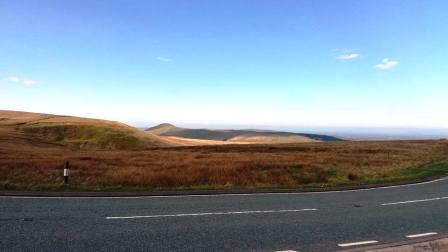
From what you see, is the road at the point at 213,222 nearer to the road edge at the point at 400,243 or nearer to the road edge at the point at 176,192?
the road edge at the point at 400,243

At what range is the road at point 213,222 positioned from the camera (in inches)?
308

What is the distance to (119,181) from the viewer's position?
1806 centimetres

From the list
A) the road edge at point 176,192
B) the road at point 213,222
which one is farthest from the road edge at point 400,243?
the road edge at point 176,192

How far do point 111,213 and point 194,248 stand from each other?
4000 mm

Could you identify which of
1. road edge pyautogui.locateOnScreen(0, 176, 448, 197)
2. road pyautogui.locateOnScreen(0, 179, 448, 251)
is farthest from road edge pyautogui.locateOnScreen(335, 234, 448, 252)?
road edge pyautogui.locateOnScreen(0, 176, 448, 197)

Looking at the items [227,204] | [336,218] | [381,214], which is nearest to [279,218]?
[336,218]

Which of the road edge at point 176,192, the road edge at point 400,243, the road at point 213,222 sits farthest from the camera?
the road edge at point 176,192

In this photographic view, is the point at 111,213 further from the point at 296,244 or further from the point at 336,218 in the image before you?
the point at 336,218

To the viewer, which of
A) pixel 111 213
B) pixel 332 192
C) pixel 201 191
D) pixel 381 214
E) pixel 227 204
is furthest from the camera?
pixel 332 192

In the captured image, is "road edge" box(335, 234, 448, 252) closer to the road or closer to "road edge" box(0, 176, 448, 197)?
the road

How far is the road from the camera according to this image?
7.82 metres

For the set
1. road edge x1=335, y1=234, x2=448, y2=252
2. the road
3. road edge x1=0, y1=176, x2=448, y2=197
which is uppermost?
road edge x1=335, y1=234, x2=448, y2=252

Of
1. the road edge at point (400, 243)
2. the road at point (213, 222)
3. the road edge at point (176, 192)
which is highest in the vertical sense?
the road edge at point (400, 243)

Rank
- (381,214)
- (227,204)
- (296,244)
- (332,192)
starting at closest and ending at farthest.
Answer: (296,244) < (381,214) < (227,204) < (332,192)
